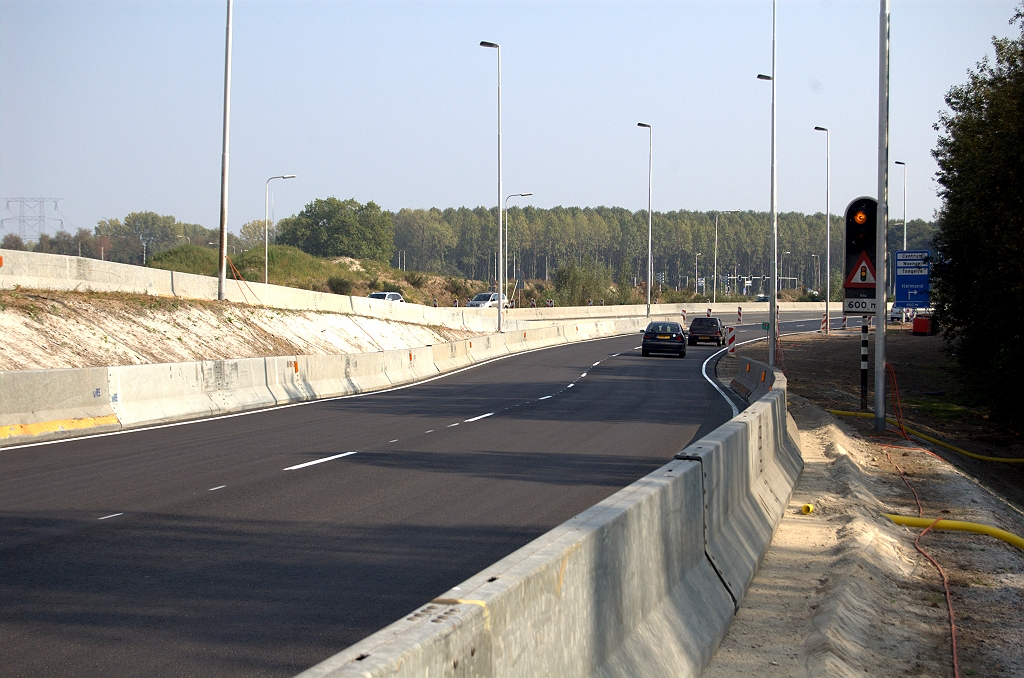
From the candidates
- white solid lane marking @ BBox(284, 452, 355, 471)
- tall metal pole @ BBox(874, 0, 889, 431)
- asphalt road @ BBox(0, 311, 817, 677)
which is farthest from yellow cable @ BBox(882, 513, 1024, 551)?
tall metal pole @ BBox(874, 0, 889, 431)

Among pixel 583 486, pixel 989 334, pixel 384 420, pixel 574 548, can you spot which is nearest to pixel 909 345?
pixel 989 334

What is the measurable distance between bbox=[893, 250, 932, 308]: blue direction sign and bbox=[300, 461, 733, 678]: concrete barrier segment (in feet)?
93.1

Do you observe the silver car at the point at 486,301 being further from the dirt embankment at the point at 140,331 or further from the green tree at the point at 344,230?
the green tree at the point at 344,230

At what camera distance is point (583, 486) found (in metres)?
11.0

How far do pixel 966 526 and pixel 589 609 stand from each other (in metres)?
6.99

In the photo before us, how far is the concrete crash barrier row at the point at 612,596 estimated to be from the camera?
9.84 feet

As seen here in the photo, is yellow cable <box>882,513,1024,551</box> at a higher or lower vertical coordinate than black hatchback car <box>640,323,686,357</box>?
lower

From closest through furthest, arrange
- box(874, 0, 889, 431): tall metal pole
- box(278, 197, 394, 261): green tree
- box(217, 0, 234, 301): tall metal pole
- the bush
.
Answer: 1. box(874, 0, 889, 431): tall metal pole
2. box(217, 0, 234, 301): tall metal pole
3. the bush
4. box(278, 197, 394, 261): green tree

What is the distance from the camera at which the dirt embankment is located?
23.9m

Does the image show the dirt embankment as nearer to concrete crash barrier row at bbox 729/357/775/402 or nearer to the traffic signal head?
concrete crash barrier row at bbox 729/357/775/402

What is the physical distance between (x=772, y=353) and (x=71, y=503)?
2415 centimetres

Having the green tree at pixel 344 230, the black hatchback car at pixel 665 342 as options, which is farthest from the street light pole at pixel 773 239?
the green tree at pixel 344 230

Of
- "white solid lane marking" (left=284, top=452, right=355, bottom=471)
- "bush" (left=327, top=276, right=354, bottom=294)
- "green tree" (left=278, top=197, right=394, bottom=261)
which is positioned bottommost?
"white solid lane marking" (left=284, top=452, right=355, bottom=471)

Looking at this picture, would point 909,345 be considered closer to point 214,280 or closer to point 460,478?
point 214,280
